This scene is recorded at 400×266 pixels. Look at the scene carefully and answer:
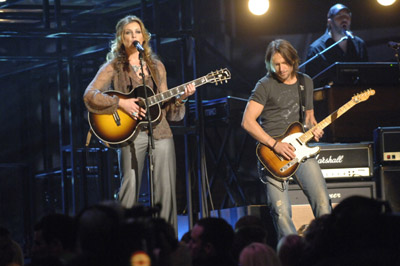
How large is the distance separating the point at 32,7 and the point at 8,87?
177 centimetres

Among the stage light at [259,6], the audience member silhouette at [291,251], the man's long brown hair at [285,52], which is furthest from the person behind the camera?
the stage light at [259,6]

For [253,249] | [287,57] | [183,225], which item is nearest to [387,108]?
[287,57]

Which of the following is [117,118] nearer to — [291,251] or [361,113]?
[291,251]

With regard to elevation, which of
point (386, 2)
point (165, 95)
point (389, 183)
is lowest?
point (389, 183)

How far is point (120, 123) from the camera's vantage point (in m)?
6.11

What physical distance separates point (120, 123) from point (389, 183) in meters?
2.92

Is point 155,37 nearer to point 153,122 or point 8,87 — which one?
point 153,122

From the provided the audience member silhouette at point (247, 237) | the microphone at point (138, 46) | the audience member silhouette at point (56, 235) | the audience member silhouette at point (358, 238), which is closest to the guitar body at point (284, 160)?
the microphone at point (138, 46)

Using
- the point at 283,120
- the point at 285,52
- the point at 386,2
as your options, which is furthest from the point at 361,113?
the point at 386,2

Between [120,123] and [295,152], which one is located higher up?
[120,123]

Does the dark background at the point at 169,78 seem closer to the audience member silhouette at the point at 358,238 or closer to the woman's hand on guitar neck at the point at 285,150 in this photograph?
the woman's hand on guitar neck at the point at 285,150

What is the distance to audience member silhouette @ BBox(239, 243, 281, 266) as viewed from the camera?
13.0 ft

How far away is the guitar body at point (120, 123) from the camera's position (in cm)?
605

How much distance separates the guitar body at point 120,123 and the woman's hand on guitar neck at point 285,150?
1090mm
